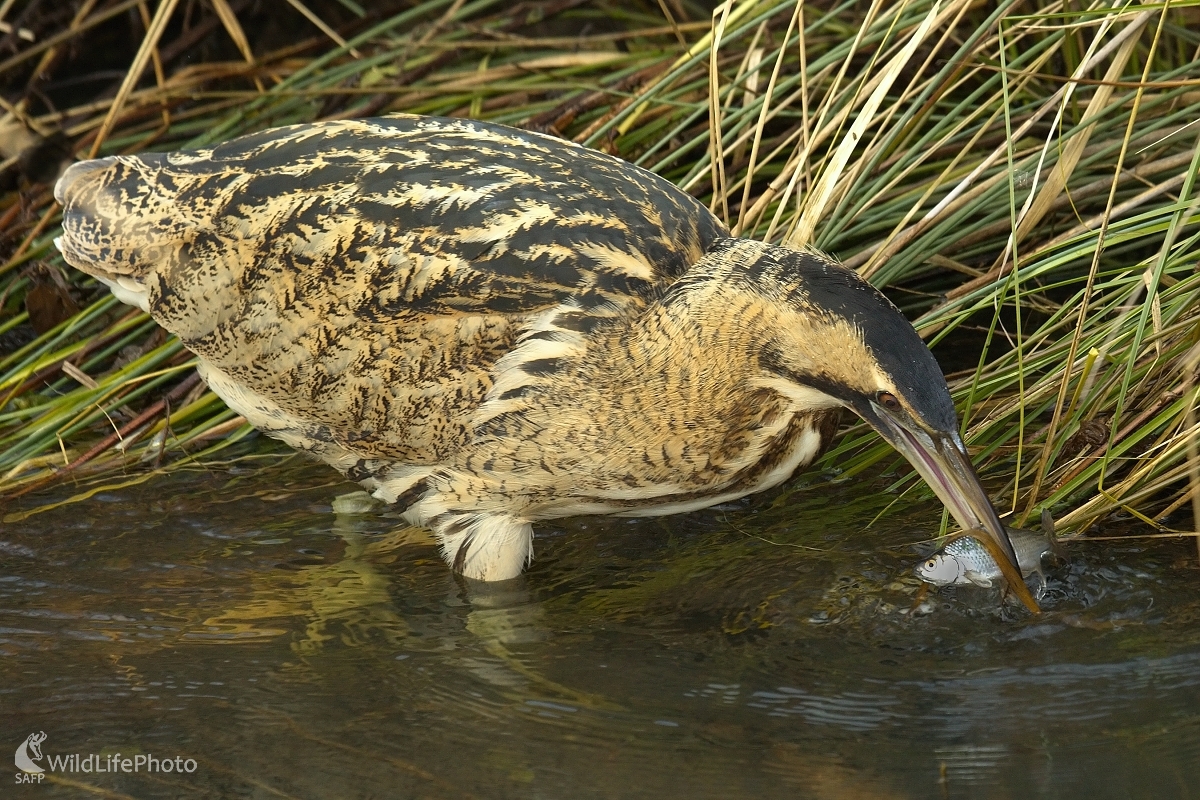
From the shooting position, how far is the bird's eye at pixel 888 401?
10.1 ft

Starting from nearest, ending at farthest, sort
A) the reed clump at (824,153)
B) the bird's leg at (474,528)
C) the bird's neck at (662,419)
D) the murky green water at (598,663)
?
1. the murky green water at (598,663)
2. the bird's neck at (662,419)
3. the reed clump at (824,153)
4. the bird's leg at (474,528)

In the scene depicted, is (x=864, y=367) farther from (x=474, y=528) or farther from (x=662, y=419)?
(x=474, y=528)

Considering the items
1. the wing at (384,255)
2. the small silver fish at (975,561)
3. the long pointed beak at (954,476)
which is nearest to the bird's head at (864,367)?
the long pointed beak at (954,476)

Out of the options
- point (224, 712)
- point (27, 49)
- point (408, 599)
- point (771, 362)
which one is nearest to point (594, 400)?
point (771, 362)

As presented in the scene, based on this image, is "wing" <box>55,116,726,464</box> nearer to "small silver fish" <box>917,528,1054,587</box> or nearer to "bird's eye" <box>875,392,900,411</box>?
"bird's eye" <box>875,392,900,411</box>

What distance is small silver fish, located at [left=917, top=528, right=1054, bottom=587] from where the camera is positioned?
132 inches

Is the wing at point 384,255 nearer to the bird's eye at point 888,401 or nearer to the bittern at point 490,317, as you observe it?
the bittern at point 490,317

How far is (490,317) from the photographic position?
3.66m

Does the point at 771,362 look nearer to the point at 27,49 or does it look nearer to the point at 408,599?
the point at 408,599

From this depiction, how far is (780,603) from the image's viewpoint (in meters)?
3.55

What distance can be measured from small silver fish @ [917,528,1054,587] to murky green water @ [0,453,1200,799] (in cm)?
5

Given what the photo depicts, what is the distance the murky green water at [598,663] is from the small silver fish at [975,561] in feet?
0.17

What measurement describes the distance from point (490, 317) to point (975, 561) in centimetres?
131

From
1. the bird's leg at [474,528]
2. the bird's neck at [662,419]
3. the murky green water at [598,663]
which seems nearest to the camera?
the murky green water at [598,663]
